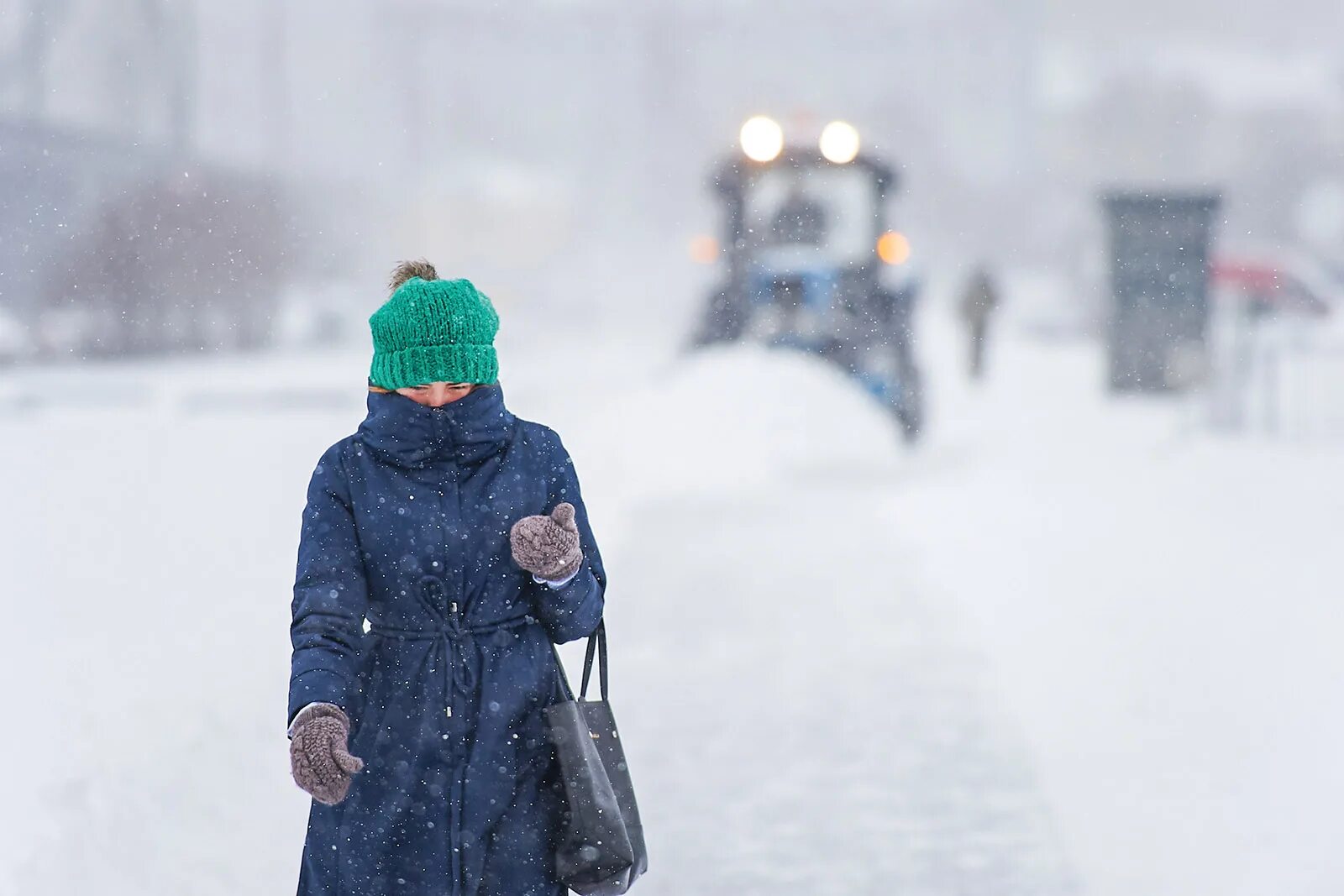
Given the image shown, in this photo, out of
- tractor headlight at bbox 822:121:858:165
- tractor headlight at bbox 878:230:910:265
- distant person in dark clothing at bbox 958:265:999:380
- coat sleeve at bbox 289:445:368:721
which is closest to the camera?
coat sleeve at bbox 289:445:368:721

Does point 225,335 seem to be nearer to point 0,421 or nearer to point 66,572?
point 0,421

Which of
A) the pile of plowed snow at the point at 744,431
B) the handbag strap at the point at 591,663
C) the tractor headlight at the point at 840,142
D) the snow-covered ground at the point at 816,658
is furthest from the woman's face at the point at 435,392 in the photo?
the tractor headlight at the point at 840,142

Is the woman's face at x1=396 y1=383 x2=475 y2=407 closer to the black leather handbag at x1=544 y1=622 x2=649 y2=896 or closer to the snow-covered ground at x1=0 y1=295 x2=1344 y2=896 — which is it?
the black leather handbag at x1=544 y1=622 x2=649 y2=896

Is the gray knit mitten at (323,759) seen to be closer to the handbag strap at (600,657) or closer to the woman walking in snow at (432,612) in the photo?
the woman walking in snow at (432,612)

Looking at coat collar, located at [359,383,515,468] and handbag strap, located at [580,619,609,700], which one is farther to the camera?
handbag strap, located at [580,619,609,700]

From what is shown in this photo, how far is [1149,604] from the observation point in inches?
307

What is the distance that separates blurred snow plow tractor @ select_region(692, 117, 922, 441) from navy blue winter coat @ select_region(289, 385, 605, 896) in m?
12.0

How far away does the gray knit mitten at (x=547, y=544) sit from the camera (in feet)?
7.92

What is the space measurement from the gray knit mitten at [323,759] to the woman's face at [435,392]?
19.1 inches

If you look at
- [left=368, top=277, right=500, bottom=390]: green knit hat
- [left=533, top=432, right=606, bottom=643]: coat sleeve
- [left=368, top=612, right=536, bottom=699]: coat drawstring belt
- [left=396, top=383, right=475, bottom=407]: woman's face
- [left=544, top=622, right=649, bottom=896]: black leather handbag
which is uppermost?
[left=368, top=277, right=500, bottom=390]: green knit hat

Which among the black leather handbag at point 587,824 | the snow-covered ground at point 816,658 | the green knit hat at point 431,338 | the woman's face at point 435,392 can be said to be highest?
the green knit hat at point 431,338

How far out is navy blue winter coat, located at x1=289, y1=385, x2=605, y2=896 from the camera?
249 centimetres

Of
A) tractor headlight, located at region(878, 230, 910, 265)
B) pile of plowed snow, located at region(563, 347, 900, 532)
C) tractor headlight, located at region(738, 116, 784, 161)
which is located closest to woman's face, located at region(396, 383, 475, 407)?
pile of plowed snow, located at region(563, 347, 900, 532)

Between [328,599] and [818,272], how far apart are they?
41.5 feet
